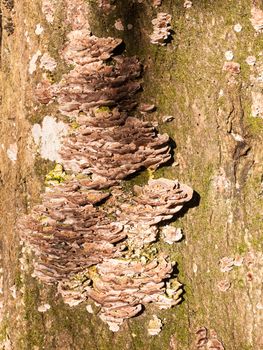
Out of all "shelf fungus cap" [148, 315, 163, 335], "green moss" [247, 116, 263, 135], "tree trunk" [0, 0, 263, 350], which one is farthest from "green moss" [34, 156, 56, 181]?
"green moss" [247, 116, 263, 135]

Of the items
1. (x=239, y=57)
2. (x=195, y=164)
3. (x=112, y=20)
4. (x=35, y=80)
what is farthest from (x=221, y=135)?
(x=35, y=80)

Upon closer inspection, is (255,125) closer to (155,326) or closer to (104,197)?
(104,197)

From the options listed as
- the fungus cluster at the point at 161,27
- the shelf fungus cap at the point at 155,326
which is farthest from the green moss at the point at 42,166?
the shelf fungus cap at the point at 155,326

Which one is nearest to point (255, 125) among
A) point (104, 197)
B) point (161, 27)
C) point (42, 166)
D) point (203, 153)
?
point (203, 153)

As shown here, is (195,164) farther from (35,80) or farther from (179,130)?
(35,80)

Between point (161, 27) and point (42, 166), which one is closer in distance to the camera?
point (161, 27)

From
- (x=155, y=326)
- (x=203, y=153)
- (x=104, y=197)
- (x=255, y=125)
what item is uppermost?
(x=255, y=125)

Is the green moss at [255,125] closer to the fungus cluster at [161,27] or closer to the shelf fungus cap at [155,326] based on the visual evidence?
the fungus cluster at [161,27]
